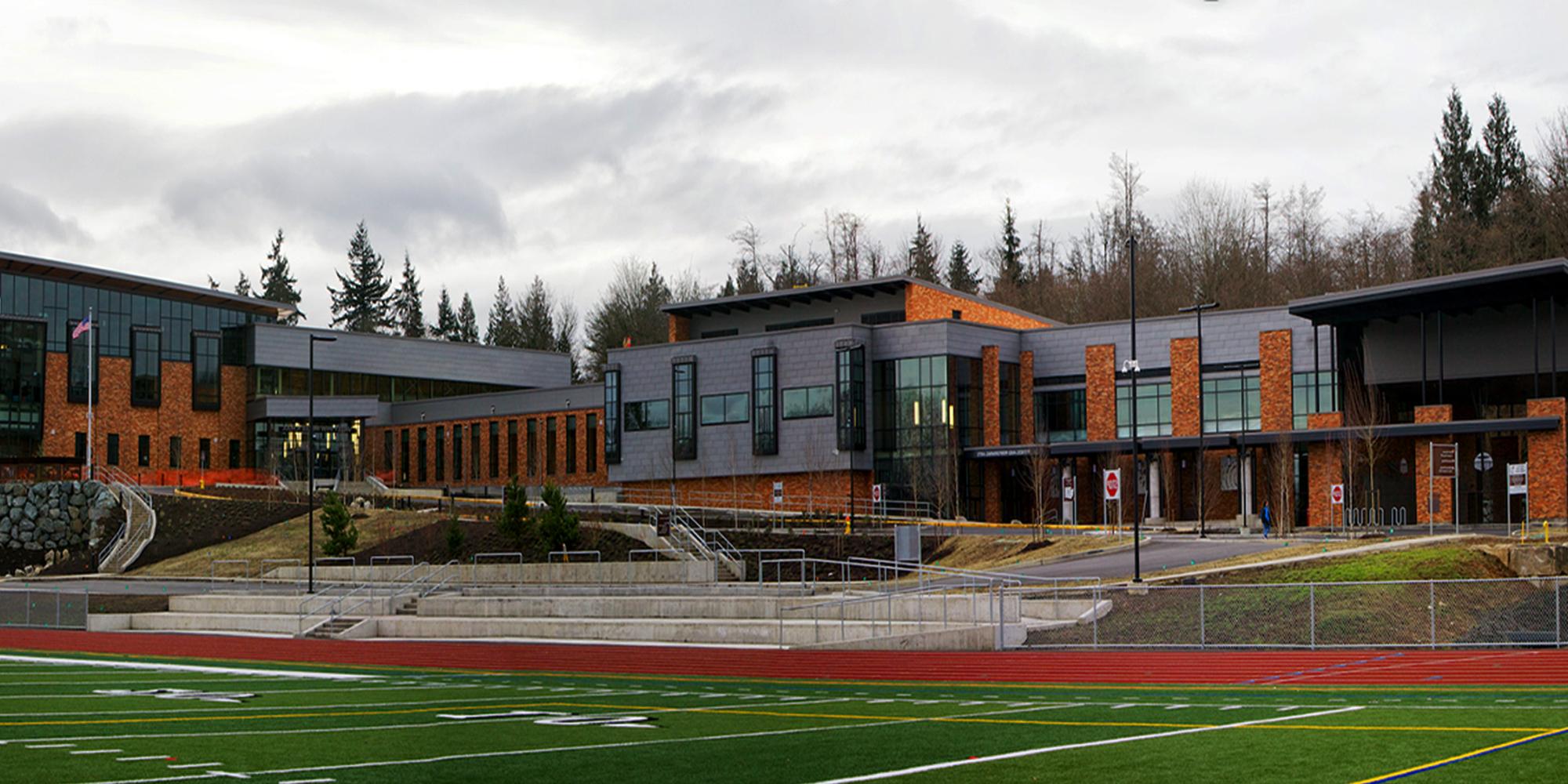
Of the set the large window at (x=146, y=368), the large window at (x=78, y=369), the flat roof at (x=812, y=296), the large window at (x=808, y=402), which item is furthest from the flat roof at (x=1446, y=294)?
the large window at (x=78, y=369)

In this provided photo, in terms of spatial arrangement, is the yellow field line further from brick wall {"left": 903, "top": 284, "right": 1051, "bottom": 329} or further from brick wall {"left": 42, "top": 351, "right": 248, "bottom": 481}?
brick wall {"left": 42, "top": 351, "right": 248, "bottom": 481}

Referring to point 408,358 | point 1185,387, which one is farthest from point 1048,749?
point 408,358

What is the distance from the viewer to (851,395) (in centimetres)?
7531

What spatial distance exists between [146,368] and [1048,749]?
90282 mm

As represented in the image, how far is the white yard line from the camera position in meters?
13.9

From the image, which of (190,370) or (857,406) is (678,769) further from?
(190,370)

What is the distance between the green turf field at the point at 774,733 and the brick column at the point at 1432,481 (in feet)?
128

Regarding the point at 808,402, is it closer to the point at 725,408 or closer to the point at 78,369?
the point at 725,408

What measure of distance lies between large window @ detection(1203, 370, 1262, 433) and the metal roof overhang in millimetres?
→ 2147

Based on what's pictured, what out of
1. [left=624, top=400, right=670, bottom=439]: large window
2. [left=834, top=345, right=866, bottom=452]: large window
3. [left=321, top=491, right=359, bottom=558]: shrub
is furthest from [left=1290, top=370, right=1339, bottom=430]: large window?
[left=321, top=491, right=359, bottom=558]: shrub

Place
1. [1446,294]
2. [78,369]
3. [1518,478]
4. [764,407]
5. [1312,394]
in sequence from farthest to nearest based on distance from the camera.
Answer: [78,369] → [764,407] → [1312,394] → [1446,294] → [1518,478]

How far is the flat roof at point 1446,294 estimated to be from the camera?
56.9m

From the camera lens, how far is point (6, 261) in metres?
89.1

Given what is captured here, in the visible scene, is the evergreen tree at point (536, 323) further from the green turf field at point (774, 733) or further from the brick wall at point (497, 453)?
the green turf field at point (774, 733)
